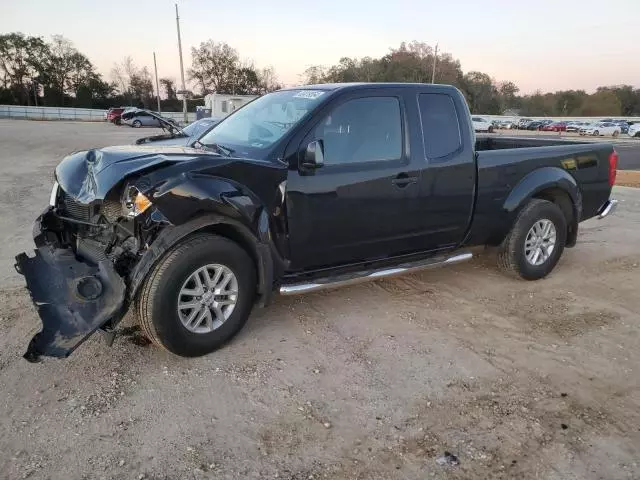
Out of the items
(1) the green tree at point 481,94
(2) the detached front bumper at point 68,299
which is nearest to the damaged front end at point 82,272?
(2) the detached front bumper at point 68,299

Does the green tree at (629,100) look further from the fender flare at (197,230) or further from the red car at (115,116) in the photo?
the fender flare at (197,230)

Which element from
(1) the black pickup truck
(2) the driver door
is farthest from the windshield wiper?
(2) the driver door

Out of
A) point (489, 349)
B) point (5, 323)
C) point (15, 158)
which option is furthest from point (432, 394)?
point (15, 158)

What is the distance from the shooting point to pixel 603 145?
5.93 metres

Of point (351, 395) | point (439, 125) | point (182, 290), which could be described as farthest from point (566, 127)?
point (182, 290)

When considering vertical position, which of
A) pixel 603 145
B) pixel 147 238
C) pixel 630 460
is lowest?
pixel 630 460

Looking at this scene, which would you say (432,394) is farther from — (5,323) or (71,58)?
(71,58)

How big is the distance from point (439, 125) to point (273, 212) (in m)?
1.85

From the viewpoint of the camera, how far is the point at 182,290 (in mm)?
3541

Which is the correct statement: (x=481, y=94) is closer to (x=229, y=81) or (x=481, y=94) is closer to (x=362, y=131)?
(x=229, y=81)

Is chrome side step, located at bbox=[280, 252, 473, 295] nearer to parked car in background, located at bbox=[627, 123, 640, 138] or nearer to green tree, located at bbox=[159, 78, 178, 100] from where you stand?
parked car in background, located at bbox=[627, 123, 640, 138]

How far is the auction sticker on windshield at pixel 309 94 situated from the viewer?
430cm

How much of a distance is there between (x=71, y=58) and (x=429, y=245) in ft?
270

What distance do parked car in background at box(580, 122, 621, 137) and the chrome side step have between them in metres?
53.1
